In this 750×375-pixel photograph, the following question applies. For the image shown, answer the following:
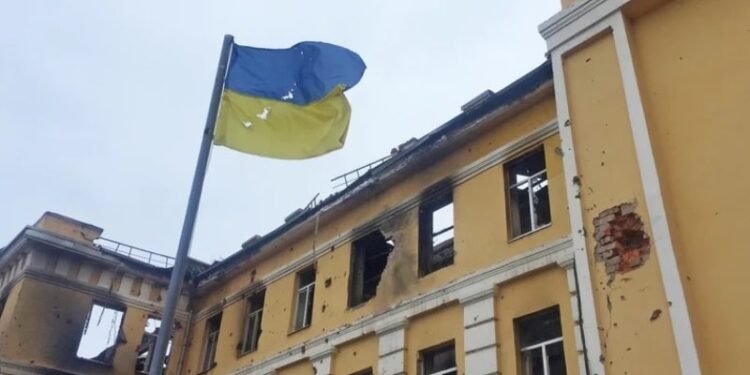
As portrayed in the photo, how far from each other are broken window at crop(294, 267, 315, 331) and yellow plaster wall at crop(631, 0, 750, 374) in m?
8.51

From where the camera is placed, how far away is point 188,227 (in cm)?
729

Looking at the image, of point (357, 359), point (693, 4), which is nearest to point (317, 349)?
point (357, 359)

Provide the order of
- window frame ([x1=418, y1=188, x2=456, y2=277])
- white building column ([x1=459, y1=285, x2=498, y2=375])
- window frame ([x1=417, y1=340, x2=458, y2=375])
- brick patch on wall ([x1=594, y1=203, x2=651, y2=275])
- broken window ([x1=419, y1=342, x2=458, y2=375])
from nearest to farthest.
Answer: brick patch on wall ([x1=594, y1=203, x2=651, y2=275])
white building column ([x1=459, y1=285, x2=498, y2=375])
window frame ([x1=417, y1=340, x2=458, y2=375])
broken window ([x1=419, y1=342, x2=458, y2=375])
window frame ([x1=418, y1=188, x2=456, y2=277])

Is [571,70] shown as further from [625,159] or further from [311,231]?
[311,231]

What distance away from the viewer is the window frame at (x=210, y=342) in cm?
1741

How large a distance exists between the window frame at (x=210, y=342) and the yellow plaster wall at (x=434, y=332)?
7.22 m

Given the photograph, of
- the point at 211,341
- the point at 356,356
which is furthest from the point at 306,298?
the point at 211,341

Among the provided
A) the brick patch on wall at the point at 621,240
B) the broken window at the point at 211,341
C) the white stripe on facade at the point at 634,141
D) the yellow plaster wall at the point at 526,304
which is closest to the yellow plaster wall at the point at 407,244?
the yellow plaster wall at the point at 526,304

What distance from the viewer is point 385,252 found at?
46.3ft

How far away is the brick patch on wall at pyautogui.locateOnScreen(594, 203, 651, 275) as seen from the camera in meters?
8.32

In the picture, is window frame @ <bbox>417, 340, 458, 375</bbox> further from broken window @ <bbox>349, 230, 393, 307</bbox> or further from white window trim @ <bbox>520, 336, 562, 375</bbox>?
broken window @ <bbox>349, 230, 393, 307</bbox>

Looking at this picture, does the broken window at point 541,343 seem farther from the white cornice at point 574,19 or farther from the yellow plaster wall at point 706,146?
the white cornice at point 574,19

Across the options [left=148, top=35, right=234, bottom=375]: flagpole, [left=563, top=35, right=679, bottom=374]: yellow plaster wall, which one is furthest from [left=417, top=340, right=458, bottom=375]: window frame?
[left=148, top=35, right=234, bottom=375]: flagpole

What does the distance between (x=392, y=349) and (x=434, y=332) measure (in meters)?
0.96
